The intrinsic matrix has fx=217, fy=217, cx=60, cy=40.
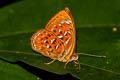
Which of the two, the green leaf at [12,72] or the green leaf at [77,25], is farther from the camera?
the green leaf at [77,25]

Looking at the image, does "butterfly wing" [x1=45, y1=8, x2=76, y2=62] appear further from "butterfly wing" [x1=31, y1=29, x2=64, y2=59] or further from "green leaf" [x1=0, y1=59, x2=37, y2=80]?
"green leaf" [x1=0, y1=59, x2=37, y2=80]

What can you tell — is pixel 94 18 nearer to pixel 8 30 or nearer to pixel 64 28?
pixel 64 28

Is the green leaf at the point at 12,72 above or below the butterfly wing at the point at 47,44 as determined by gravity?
below

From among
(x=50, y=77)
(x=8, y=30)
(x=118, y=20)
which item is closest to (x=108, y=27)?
(x=118, y=20)

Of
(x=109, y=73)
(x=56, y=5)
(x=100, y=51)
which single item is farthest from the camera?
(x=56, y=5)

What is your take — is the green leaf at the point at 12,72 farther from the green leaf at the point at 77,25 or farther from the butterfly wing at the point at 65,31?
the butterfly wing at the point at 65,31

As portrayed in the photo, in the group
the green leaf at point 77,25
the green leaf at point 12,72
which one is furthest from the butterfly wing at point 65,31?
the green leaf at point 12,72

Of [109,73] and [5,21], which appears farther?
[5,21]

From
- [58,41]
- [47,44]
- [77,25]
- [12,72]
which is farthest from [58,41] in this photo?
[77,25]
